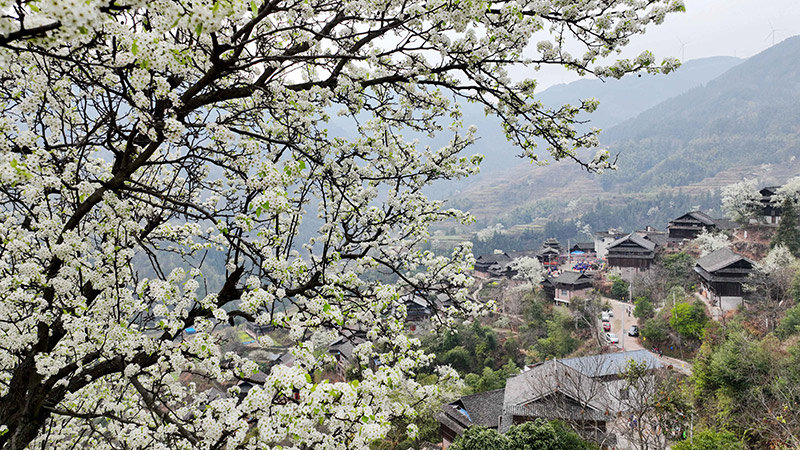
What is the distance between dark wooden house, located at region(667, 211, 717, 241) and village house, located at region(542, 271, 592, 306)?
35.8 ft

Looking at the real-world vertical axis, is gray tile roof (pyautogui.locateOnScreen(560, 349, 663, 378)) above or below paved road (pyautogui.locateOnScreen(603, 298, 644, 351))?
above

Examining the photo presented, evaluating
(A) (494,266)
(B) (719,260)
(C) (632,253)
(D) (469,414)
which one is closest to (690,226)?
(C) (632,253)

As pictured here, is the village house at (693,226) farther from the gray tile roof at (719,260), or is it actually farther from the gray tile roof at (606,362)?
the gray tile roof at (606,362)

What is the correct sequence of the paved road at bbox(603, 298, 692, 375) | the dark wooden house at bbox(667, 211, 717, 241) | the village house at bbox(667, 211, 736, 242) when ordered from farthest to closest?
1. the dark wooden house at bbox(667, 211, 717, 241)
2. the village house at bbox(667, 211, 736, 242)
3. the paved road at bbox(603, 298, 692, 375)

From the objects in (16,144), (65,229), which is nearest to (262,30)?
(16,144)

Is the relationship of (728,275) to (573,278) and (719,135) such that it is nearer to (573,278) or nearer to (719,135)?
(573,278)

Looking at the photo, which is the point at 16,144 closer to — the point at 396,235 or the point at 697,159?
the point at 396,235

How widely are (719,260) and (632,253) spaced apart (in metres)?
11.0

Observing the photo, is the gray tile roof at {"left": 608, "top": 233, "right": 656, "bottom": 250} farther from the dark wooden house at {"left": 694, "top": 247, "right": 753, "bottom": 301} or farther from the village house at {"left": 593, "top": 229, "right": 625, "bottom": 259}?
the village house at {"left": 593, "top": 229, "right": 625, "bottom": 259}

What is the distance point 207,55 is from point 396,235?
141 inches

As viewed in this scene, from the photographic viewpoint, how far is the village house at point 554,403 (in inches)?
611

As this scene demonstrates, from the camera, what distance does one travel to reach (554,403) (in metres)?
16.0

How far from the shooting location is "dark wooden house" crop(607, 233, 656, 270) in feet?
120

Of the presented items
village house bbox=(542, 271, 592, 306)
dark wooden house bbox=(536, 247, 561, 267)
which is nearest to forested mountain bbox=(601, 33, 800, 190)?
dark wooden house bbox=(536, 247, 561, 267)
